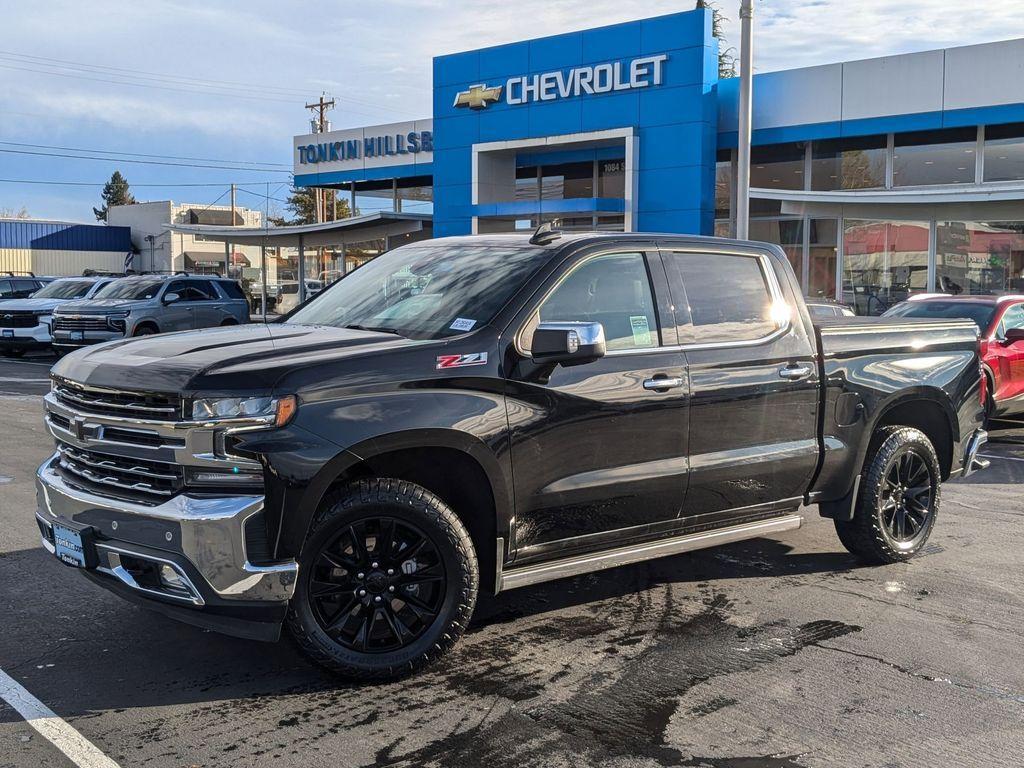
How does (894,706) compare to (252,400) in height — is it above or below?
below

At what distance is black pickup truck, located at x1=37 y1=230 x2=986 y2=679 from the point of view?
410 cm

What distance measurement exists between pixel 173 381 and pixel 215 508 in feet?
1.82

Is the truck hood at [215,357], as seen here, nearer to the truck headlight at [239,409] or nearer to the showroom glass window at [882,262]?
the truck headlight at [239,409]

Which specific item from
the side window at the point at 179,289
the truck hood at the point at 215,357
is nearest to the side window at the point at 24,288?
the side window at the point at 179,289

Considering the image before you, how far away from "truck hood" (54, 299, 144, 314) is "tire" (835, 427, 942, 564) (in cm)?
1832

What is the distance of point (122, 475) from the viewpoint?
4.37 metres

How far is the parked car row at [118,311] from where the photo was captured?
21.3 m

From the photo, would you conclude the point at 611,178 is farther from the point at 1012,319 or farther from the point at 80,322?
the point at 1012,319

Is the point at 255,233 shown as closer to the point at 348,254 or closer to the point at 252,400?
the point at 348,254

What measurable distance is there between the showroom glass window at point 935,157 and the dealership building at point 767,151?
3 cm

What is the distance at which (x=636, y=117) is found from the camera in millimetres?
26297

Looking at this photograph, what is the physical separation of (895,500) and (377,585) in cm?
368

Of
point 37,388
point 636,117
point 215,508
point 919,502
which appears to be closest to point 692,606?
point 919,502

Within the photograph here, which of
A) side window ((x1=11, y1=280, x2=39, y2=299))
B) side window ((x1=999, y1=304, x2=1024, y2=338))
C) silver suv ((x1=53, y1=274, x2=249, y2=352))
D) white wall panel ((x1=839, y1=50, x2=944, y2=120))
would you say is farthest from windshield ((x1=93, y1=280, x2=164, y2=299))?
side window ((x1=999, y1=304, x2=1024, y2=338))
